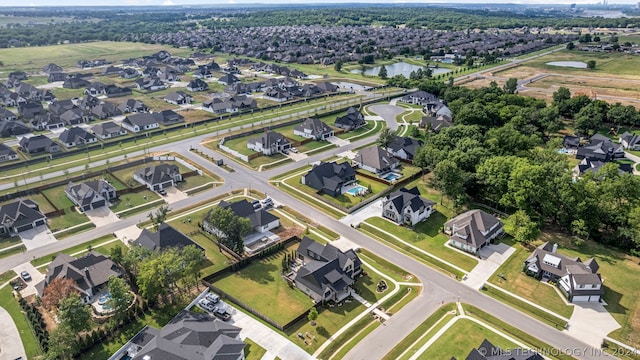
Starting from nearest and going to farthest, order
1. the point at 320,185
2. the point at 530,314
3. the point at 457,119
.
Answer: the point at 530,314
the point at 320,185
the point at 457,119

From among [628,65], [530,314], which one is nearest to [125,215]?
[530,314]

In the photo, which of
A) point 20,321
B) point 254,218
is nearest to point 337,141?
point 254,218

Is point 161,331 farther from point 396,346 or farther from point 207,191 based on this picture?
point 207,191

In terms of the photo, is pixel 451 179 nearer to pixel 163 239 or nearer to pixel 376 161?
pixel 376 161

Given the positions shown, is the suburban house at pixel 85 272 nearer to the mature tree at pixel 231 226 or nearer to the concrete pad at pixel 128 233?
the concrete pad at pixel 128 233

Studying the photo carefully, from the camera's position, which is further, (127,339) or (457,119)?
Result: (457,119)

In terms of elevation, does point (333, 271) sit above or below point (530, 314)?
above
